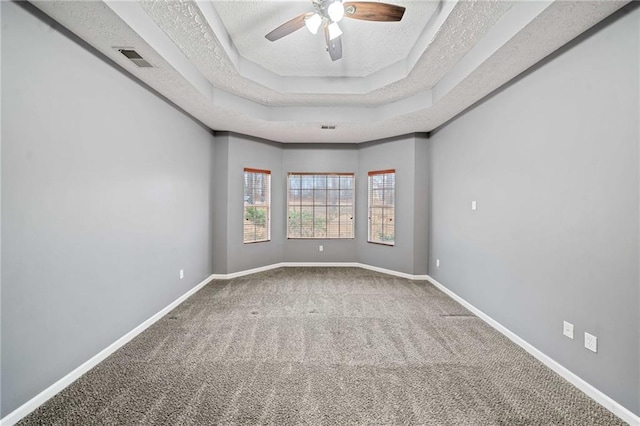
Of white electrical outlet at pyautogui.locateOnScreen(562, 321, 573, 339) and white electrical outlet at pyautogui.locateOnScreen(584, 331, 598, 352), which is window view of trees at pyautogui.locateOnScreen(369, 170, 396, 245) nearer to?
white electrical outlet at pyautogui.locateOnScreen(562, 321, 573, 339)

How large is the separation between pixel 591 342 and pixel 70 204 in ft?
12.6

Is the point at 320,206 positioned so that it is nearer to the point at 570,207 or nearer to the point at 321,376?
the point at 321,376

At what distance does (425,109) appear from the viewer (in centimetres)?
351

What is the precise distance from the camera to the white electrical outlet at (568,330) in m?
2.02

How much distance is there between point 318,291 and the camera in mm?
4027

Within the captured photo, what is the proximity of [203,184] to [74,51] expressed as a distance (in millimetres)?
2399

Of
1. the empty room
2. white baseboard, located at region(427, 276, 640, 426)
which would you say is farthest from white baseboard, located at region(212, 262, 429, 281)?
white baseboard, located at region(427, 276, 640, 426)

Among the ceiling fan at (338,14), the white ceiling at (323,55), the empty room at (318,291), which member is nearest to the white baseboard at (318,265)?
the empty room at (318,291)

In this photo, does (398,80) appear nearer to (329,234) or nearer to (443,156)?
(443,156)

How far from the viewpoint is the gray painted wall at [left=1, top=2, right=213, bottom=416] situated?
5.27ft

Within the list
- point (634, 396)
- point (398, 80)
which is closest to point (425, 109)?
point (398, 80)

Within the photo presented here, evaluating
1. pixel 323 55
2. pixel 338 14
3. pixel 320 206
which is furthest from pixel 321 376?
pixel 320 206

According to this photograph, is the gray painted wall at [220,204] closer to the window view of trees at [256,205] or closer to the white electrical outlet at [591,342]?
the window view of trees at [256,205]

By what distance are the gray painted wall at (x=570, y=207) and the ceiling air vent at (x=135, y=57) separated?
3402 mm
